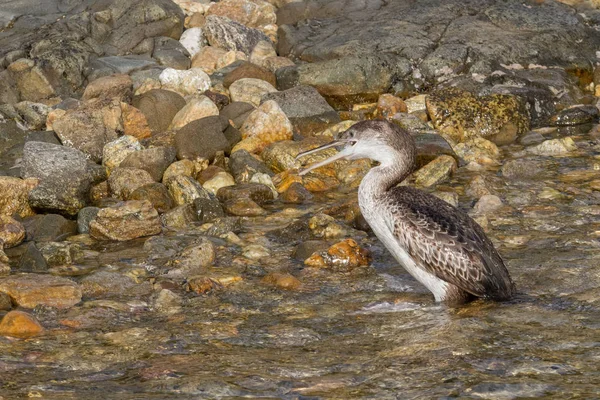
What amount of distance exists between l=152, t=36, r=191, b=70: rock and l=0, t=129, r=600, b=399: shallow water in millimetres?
6337

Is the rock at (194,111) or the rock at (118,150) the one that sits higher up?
the rock at (194,111)

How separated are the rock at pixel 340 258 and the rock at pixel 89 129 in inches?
176

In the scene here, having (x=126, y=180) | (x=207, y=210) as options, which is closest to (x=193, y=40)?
(x=126, y=180)

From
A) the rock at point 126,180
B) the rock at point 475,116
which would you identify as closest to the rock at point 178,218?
the rock at point 126,180

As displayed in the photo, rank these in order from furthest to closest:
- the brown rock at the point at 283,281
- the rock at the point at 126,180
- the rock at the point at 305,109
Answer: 1. the rock at the point at 305,109
2. the rock at the point at 126,180
3. the brown rock at the point at 283,281

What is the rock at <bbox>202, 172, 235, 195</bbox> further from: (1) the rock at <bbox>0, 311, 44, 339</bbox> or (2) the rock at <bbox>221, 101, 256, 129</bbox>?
(1) the rock at <bbox>0, 311, 44, 339</bbox>

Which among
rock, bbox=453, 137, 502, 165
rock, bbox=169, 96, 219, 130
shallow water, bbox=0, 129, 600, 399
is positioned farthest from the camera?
rock, bbox=169, 96, 219, 130

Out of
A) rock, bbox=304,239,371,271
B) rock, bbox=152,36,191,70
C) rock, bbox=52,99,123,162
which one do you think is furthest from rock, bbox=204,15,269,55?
rock, bbox=304,239,371,271

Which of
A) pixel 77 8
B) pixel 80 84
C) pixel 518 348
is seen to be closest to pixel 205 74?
pixel 80 84

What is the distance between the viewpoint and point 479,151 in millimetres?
12164

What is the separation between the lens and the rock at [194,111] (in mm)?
12352

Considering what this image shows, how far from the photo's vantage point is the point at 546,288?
24.4ft

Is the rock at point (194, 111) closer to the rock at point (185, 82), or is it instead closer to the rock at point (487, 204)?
the rock at point (185, 82)

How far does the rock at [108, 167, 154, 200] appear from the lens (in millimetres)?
10578
